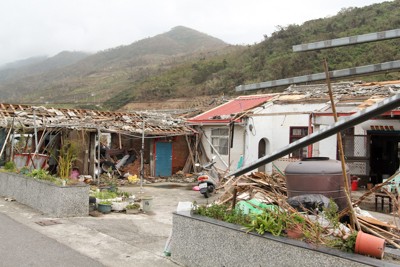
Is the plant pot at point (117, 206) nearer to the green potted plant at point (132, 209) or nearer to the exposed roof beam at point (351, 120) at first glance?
the green potted plant at point (132, 209)

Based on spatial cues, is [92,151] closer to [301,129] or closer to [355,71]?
[301,129]

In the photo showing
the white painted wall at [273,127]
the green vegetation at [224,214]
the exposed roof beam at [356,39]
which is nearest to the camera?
the exposed roof beam at [356,39]

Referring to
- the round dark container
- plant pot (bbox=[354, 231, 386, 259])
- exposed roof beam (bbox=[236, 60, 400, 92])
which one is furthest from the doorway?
plant pot (bbox=[354, 231, 386, 259])

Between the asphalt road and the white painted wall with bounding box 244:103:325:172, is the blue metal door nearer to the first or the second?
the white painted wall with bounding box 244:103:325:172

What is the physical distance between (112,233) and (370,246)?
5.94 m

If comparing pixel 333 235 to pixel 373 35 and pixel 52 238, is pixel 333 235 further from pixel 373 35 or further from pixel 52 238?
pixel 52 238

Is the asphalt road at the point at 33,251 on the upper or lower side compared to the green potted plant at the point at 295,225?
lower

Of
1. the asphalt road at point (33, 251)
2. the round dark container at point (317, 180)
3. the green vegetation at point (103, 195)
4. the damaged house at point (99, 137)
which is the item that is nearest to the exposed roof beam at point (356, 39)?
the round dark container at point (317, 180)

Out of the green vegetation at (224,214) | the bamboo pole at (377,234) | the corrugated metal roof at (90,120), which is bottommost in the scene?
the green vegetation at (224,214)

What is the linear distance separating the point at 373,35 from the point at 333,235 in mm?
2320

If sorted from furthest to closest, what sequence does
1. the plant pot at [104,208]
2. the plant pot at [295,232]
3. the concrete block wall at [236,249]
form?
1. the plant pot at [104,208]
2. the plant pot at [295,232]
3. the concrete block wall at [236,249]

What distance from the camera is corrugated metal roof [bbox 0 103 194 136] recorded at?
56.9 feet

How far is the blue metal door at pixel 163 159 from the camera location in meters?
21.2

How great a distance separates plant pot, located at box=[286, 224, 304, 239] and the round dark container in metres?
2.03
